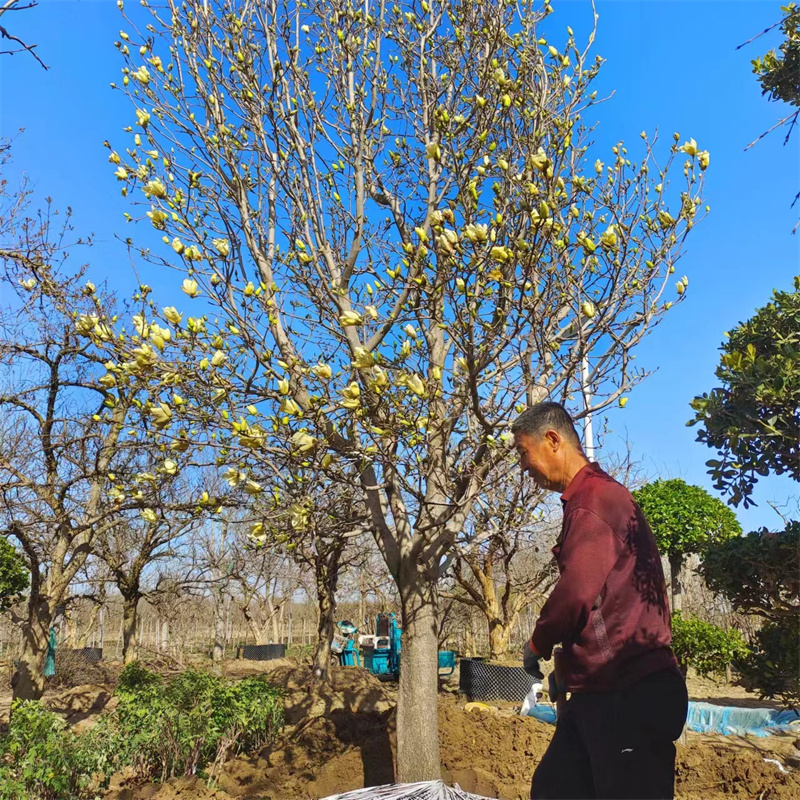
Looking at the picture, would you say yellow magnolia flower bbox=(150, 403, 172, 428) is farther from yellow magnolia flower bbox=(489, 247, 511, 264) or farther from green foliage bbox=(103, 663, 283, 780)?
green foliage bbox=(103, 663, 283, 780)

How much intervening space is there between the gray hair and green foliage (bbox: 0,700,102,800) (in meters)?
3.54

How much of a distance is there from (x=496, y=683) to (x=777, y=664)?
5506 mm

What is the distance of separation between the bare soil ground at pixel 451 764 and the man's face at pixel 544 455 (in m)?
3.34

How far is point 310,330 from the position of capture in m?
5.31

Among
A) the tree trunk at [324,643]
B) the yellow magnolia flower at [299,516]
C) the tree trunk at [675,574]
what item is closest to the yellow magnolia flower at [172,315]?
the yellow magnolia flower at [299,516]

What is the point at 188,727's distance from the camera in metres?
5.38

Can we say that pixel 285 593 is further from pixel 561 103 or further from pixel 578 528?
pixel 578 528

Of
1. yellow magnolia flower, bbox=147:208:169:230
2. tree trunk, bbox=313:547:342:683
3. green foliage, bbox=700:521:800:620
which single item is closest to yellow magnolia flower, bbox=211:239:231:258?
yellow magnolia flower, bbox=147:208:169:230

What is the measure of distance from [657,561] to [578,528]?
0.29 metres

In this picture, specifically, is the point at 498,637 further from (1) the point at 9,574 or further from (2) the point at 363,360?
(2) the point at 363,360

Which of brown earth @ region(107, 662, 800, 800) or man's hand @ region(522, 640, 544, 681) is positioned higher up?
man's hand @ region(522, 640, 544, 681)

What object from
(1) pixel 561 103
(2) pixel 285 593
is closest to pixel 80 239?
(1) pixel 561 103

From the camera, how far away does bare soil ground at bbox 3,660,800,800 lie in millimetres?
4773

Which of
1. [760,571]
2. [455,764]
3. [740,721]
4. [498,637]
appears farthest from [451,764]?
[498,637]
